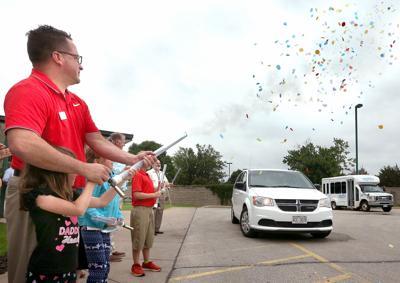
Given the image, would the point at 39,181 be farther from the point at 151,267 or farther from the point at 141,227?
the point at 151,267

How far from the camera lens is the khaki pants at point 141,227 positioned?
19.5 feet

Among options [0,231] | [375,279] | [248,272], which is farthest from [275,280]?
[0,231]

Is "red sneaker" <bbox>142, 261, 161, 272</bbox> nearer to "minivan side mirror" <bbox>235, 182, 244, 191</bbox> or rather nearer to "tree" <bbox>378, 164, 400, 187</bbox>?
"minivan side mirror" <bbox>235, 182, 244, 191</bbox>

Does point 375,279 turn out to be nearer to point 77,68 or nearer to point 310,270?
point 310,270

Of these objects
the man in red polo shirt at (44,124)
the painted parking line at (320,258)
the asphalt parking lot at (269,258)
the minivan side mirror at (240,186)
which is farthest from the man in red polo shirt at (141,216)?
the minivan side mirror at (240,186)

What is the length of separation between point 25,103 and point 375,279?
5.35 metres

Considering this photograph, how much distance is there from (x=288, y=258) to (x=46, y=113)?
6.00 metres

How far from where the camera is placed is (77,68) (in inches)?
98.8

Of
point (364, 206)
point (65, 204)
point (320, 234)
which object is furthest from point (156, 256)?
point (364, 206)

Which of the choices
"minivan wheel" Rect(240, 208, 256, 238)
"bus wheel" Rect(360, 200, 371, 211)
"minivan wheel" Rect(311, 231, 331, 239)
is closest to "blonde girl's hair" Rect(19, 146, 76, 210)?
"minivan wheel" Rect(240, 208, 256, 238)

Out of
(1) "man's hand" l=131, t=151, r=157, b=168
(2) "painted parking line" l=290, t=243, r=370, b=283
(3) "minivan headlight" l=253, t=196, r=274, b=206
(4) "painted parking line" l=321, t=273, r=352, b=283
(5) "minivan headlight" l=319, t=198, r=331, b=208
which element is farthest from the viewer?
(5) "minivan headlight" l=319, t=198, r=331, b=208

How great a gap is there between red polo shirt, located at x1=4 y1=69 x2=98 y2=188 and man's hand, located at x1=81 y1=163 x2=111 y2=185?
29 cm

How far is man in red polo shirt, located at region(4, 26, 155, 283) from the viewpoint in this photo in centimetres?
201

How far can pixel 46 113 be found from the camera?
219 centimetres
